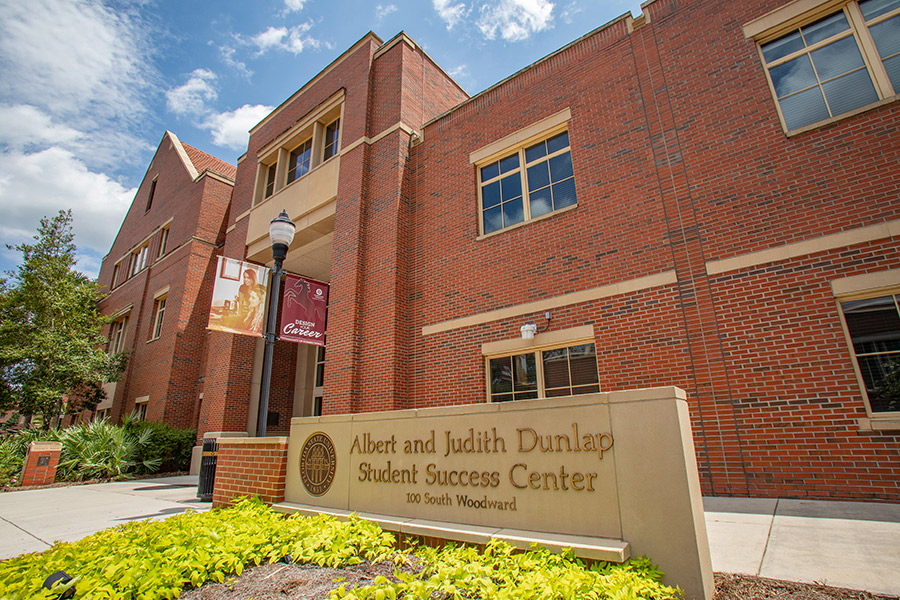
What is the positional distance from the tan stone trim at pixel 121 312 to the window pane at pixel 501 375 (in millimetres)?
21993

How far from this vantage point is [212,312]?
9.68 m

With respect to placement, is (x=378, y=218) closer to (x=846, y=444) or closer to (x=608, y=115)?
(x=608, y=115)

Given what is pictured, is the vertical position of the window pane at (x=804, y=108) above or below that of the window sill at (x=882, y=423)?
above

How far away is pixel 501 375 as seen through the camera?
9383 millimetres

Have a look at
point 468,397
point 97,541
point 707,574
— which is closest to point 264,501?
point 97,541

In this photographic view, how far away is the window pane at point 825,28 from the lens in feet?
23.6

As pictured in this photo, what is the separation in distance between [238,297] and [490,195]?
6.26 m

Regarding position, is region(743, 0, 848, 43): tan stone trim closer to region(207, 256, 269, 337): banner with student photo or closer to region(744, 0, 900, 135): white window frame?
region(744, 0, 900, 135): white window frame

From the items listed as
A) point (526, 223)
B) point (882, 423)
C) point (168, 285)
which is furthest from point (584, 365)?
point (168, 285)

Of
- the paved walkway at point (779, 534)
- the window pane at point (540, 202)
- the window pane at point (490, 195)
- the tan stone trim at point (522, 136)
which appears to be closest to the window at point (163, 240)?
the paved walkway at point (779, 534)

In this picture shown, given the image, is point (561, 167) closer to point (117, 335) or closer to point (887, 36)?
point (887, 36)

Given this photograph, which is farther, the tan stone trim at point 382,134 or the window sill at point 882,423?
the tan stone trim at point 382,134

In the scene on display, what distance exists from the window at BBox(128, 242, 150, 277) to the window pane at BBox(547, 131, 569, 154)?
22865mm

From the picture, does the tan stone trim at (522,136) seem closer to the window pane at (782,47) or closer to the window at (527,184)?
the window at (527,184)
